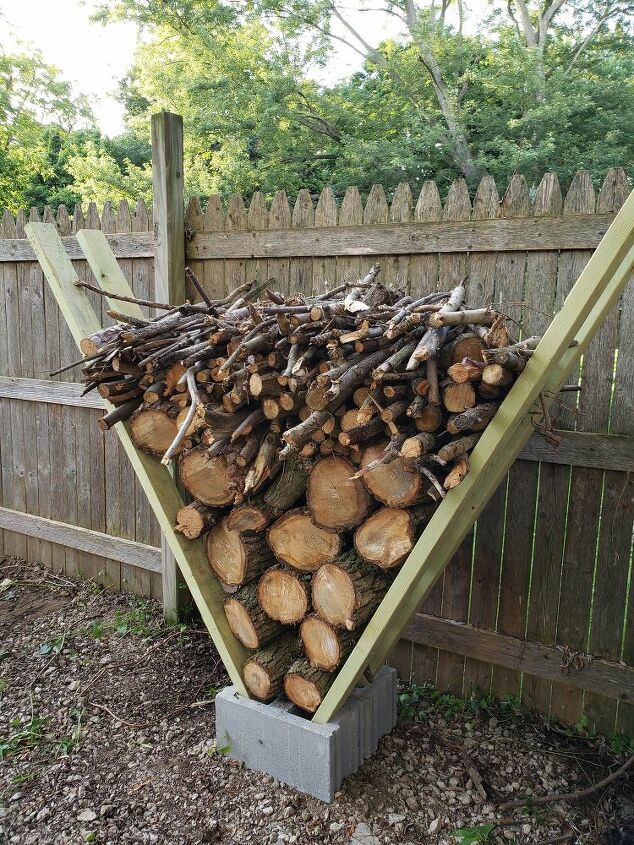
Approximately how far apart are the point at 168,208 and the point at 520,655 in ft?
8.89

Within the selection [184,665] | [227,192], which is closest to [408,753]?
[184,665]

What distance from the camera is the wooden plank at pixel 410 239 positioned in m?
2.51

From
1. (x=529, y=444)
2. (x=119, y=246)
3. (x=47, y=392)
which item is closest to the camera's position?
(x=529, y=444)

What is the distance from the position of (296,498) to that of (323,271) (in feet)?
4.38

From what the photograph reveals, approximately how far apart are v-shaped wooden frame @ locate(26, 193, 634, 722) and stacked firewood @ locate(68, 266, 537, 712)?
5 cm

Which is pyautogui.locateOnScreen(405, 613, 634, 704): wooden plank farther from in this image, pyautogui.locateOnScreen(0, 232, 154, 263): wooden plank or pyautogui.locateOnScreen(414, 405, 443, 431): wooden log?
pyautogui.locateOnScreen(0, 232, 154, 263): wooden plank

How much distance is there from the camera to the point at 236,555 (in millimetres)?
2260

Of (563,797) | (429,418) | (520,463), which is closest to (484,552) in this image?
(520,463)

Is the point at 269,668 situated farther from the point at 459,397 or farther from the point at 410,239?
the point at 410,239

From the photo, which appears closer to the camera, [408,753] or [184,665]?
[408,753]

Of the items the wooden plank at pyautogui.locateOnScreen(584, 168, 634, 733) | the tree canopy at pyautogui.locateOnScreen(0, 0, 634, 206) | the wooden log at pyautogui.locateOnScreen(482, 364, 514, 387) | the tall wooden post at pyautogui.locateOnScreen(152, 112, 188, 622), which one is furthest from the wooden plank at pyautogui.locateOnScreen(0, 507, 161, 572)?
the tree canopy at pyautogui.locateOnScreen(0, 0, 634, 206)

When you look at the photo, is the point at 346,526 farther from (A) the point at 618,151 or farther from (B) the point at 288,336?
(A) the point at 618,151

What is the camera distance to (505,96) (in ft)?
37.1

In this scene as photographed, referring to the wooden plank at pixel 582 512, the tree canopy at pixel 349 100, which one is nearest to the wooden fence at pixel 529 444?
the wooden plank at pixel 582 512
